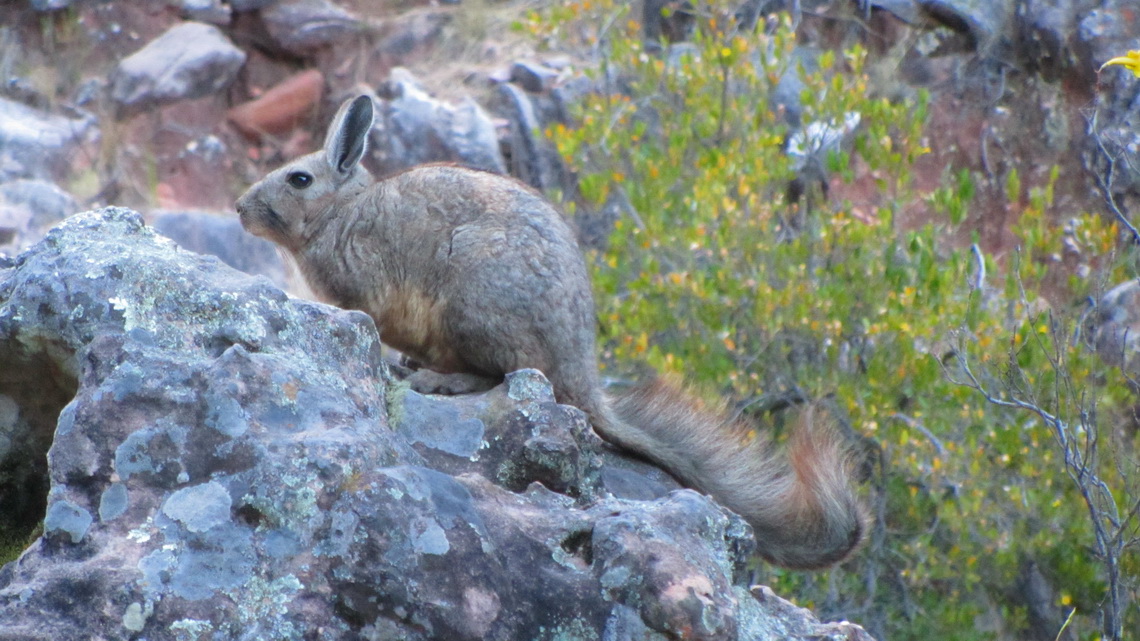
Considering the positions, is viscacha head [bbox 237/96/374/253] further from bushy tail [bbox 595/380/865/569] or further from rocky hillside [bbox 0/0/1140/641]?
bushy tail [bbox 595/380/865/569]

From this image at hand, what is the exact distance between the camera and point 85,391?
2670mm

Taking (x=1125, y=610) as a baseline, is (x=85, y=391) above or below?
above

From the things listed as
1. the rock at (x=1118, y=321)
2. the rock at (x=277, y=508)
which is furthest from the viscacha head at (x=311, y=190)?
the rock at (x=1118, y=321)

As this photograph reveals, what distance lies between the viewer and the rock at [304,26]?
598 inches

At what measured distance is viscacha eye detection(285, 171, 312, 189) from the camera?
197 inches

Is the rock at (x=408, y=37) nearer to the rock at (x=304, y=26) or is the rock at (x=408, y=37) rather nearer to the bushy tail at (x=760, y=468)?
the rock at (x=304, y=26)

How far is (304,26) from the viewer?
598 inches

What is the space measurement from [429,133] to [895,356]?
7.50 metres

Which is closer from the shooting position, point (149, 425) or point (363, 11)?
point (149, 425)

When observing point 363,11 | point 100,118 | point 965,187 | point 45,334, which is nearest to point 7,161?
point 100,118

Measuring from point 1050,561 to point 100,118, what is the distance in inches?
478

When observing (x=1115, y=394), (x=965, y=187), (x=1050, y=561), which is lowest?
(x=1050, y=561)

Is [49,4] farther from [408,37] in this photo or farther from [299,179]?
[299,179]

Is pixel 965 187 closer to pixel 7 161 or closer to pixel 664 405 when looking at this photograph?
pixel 664 405
